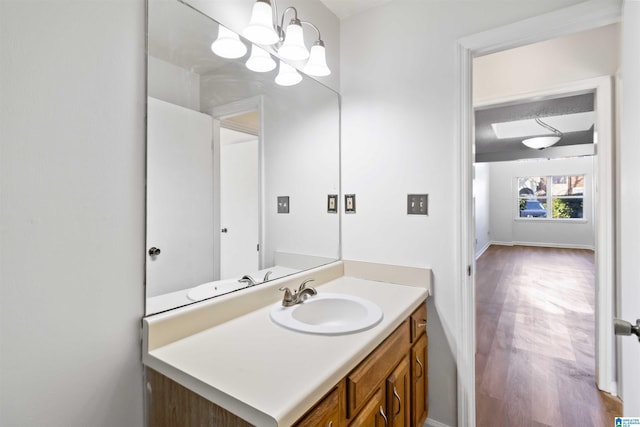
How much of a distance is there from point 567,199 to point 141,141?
32.6 ft

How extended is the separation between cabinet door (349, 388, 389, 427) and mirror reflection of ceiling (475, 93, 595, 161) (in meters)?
2.23

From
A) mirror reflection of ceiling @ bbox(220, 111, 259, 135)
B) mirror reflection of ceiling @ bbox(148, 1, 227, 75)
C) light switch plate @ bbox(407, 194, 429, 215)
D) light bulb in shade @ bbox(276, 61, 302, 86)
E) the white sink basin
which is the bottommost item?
the white sink basin

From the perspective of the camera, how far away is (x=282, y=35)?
4.57 ft

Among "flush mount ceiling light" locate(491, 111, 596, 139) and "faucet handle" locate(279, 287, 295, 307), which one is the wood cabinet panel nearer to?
"faucet handle" locate(279, 287, 295, 307)

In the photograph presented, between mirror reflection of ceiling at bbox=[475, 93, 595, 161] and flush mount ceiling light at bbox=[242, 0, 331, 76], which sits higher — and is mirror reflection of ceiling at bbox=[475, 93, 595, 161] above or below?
above

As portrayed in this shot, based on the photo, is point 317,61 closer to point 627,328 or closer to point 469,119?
point 469,119

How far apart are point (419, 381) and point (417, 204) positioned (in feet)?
2.87

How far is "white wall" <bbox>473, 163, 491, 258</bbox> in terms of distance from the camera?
7301 millimetres

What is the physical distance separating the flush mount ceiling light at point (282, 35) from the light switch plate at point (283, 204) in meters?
0.67

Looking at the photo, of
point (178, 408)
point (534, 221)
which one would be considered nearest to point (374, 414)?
point (178, 408)

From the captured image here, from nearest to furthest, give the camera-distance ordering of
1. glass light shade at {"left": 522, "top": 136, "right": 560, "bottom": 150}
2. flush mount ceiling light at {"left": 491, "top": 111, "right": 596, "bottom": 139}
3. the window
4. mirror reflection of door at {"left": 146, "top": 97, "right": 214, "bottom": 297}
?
mirror reflection of door at {"left": 146, "top": 97, "right": 214, "bottom": 297} → flush mount ceiling light at {"left": 491, "top": 111, "right": 596, "bottom": 139} → glass light shade at {"left": 522, "top": 136, "right": 560, "bottom": 150} → the window

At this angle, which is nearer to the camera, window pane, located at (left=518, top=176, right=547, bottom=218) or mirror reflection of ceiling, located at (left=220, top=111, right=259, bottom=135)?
mirror reflection of ceiling, located at (left=220, top=111, right=259, bottom=135)

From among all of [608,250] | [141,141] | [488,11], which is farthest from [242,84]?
[608,250]

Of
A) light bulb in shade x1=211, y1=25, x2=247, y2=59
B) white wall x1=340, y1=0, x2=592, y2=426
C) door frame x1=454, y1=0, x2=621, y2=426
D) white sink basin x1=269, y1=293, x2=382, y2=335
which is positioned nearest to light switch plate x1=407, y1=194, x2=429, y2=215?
white wall x1=340, y1=0, x2=592, y2=426
